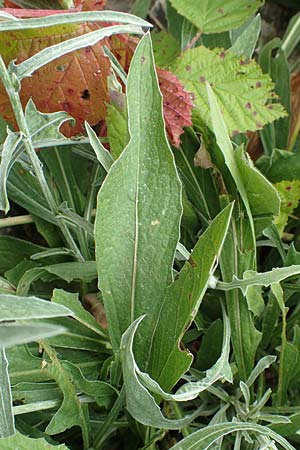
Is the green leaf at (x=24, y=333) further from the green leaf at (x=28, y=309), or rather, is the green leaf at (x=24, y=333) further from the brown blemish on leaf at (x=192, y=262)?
the brown blemish on leaf at (x=192, y=262)

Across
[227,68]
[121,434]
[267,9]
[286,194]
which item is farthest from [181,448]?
[267,9]

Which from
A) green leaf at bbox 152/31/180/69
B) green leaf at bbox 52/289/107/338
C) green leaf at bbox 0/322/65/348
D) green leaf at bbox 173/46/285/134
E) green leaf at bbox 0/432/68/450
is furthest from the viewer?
green leaf at bbox 152/31/180/69

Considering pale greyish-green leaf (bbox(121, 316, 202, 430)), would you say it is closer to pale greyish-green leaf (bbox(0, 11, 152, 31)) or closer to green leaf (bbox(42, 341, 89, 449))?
green leaf (bbox(42, 341, 89, 449))

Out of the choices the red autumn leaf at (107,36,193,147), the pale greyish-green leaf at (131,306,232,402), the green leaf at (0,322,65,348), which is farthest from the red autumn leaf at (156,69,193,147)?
the green leaf at (0,322,65,348)

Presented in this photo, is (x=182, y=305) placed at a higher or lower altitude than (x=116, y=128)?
lower

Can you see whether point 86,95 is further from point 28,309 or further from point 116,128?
point 28,309

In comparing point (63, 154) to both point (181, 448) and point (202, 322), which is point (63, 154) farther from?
point (181, 448)

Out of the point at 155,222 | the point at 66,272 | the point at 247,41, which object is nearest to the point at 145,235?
the point at 155,222
